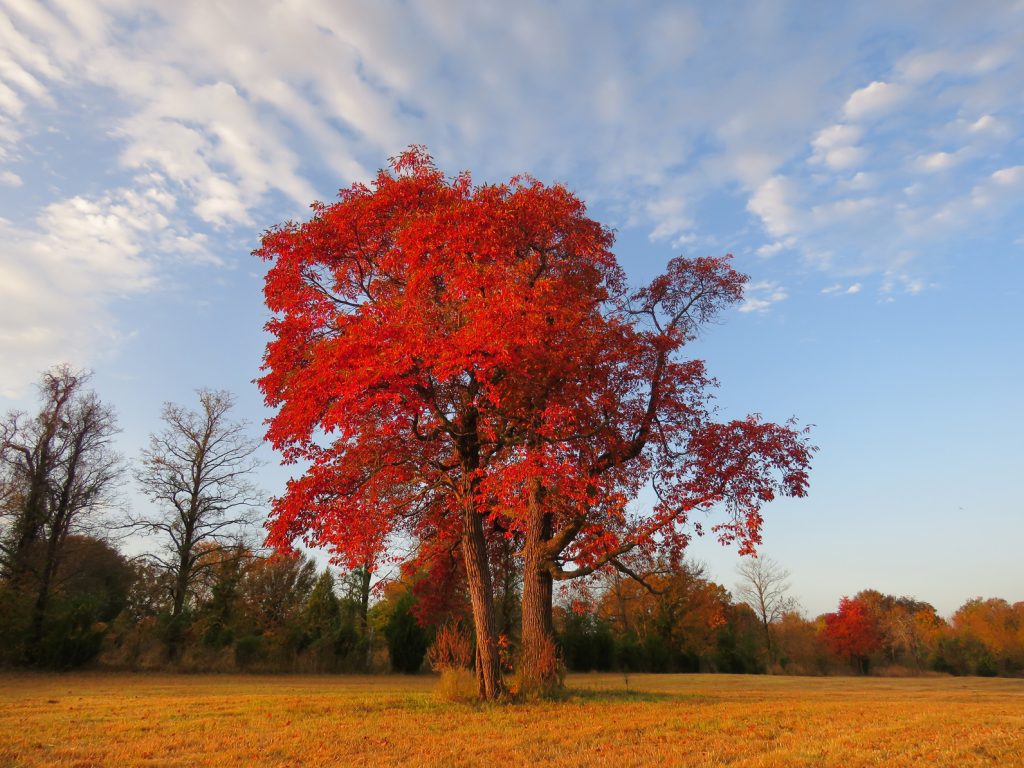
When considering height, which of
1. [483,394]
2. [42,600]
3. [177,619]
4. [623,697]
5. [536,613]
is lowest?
[623,697]

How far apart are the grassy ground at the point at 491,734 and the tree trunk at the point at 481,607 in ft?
2.48

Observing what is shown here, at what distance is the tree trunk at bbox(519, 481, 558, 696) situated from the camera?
1092cm

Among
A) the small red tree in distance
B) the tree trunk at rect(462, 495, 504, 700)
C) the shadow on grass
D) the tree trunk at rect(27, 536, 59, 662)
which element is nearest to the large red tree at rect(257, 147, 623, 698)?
the tree trunk at rect(462, 495, 504, 700)

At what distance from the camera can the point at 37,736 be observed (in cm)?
719

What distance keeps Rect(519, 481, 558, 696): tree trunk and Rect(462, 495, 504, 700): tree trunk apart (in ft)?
1.71

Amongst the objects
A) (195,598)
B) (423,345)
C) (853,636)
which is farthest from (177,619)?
(853,636)

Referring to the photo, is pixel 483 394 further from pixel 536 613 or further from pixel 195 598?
pixel 195 598

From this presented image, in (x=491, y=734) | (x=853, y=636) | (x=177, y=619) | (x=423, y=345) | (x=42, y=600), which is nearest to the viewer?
(x=491, y=734)

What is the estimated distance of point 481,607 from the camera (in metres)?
11.2

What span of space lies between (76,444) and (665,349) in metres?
24.2

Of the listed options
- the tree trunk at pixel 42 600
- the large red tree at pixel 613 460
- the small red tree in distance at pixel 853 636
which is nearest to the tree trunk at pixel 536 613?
the large red tree at pixel 613 460

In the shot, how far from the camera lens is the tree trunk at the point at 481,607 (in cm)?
1060

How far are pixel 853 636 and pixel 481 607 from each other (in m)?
49.1

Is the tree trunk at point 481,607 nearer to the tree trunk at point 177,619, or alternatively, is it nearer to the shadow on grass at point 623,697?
the shadow on grass at point 623,697
